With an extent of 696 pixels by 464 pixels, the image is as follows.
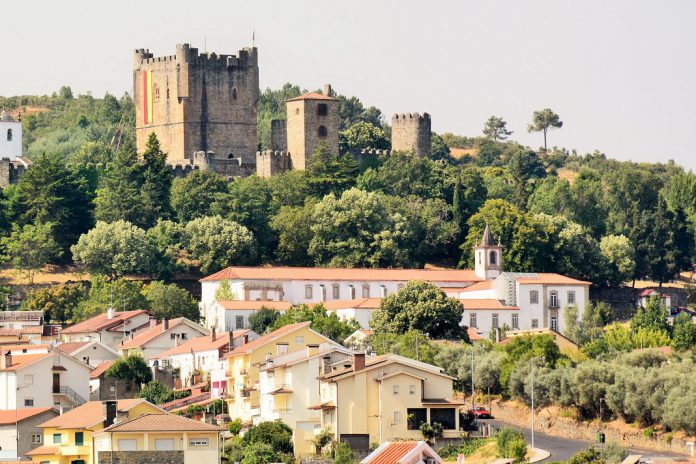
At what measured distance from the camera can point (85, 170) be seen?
398 feet

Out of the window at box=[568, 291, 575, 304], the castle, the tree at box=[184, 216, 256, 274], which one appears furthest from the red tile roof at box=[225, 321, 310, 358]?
the castle

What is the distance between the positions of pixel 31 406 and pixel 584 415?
67.5ft

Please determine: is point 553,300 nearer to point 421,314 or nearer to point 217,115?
point 421,314

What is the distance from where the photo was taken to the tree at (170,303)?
4016 inches

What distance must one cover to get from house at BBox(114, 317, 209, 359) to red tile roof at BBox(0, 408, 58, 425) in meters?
17.5

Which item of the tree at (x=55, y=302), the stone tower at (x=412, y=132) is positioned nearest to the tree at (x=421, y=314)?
the tree at (x=55, y=302)

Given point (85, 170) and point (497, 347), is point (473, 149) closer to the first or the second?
point (85, 170)

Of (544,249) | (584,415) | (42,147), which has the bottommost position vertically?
(584,415)

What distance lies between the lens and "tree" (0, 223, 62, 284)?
108375mm

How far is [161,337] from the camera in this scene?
94500 mm

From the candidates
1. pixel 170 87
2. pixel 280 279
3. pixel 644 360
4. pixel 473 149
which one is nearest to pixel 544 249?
pixel 280 279

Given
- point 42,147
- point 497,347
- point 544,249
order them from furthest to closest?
point 42,147
point 544,249
point 497,347

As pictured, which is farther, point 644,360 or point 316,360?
point 644,360

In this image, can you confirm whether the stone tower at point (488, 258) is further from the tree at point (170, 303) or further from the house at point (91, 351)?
the house at point (91, 351)
